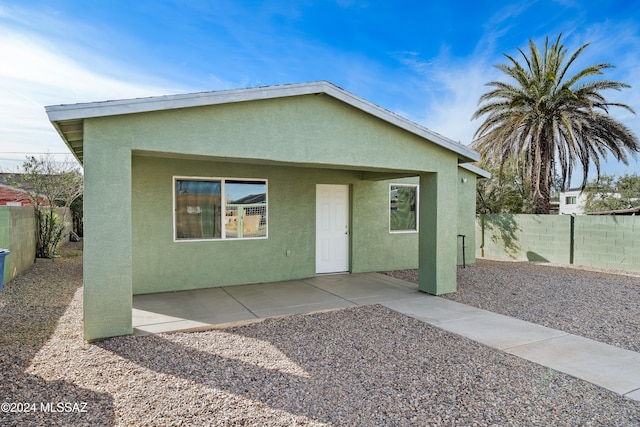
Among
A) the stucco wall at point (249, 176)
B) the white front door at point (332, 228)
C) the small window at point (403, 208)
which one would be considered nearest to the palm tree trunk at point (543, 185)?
the small window at point (403, 208)

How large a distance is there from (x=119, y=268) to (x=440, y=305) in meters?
5.40

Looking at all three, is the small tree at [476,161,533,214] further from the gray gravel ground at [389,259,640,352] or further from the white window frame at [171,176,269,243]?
the white window frame at [171,176,269,243]

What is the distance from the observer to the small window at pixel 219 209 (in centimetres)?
791

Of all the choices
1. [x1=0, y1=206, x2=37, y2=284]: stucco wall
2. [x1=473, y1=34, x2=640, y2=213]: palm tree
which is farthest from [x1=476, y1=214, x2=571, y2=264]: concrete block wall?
[x1=0, y1=206, x2=37, y2=284]: stucco wall

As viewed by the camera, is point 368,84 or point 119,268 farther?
point 368,84

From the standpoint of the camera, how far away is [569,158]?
12.6 m

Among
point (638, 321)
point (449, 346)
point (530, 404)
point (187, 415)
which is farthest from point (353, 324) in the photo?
point (638, 321)

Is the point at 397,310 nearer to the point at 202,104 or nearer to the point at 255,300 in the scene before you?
the point at 255,300

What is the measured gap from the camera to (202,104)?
5.24 metres

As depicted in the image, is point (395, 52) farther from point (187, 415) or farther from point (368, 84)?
point (187, 415)

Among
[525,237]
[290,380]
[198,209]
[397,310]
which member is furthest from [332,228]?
[525,237]

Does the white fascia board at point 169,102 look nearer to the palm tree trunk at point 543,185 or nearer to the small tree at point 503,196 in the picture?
the palm tree trunk at point 543,185

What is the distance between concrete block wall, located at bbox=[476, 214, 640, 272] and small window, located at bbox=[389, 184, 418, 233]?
17.1 ft

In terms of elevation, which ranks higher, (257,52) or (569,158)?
(257,52)
